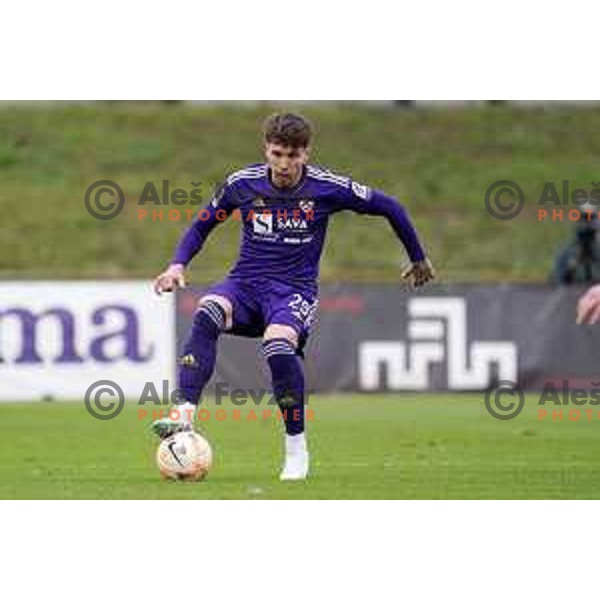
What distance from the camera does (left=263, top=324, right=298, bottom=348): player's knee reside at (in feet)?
37.4

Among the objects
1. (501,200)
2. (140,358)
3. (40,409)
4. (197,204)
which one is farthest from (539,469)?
(501,200)

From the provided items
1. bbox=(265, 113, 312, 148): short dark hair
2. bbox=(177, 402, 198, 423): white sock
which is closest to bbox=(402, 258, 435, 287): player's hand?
bbox=(265, 113, 312, 148): short dark hair

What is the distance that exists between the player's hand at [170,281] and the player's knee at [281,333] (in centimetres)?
60

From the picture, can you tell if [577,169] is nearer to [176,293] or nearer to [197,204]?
[197,204]

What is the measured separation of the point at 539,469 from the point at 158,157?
22846 millimetres

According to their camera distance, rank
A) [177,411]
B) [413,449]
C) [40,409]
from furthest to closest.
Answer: [40,409] < [413,449] < [177,411]

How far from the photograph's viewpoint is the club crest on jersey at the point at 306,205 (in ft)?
38.4

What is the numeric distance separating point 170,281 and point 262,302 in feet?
2.14

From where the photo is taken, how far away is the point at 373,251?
3200 cm

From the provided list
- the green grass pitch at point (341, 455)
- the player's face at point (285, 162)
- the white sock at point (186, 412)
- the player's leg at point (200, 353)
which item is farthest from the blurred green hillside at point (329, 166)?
the white sock at point (186, 412)

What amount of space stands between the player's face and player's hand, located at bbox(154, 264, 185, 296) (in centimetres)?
82

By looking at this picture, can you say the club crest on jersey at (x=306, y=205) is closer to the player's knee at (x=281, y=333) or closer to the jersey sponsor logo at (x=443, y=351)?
the player's knee at (x=281, y=333)

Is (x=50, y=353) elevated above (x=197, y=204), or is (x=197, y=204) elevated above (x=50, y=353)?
(x=197, y=204)

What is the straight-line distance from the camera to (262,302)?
1172 cm
